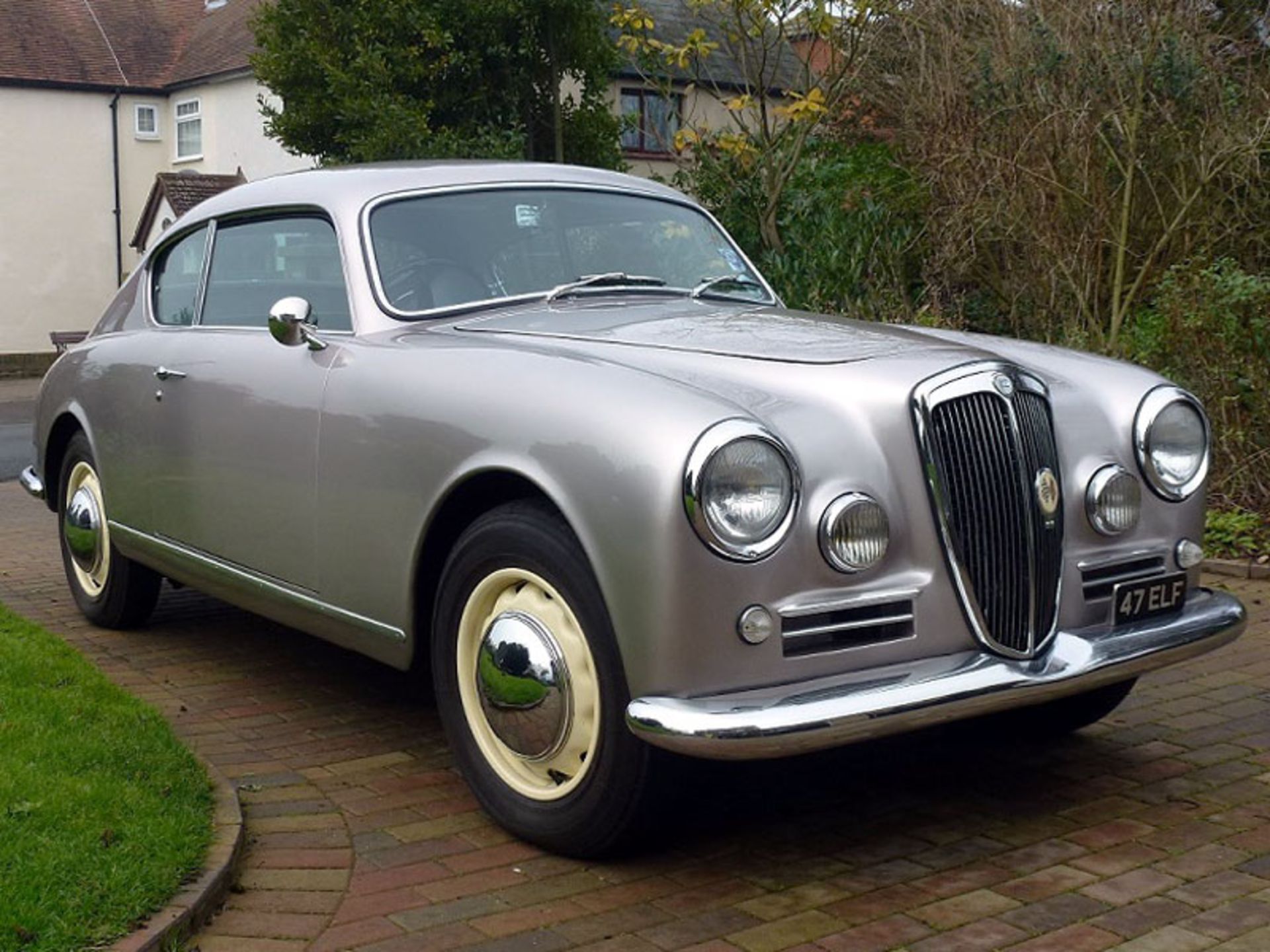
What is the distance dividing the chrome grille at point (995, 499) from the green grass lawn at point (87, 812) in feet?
6.30

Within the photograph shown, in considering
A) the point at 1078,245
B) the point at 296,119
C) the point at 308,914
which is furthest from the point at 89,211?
the point at 308,914

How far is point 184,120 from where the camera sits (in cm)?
3456

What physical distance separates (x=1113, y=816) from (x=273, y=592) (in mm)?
2538

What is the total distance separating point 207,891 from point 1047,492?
7.14ft

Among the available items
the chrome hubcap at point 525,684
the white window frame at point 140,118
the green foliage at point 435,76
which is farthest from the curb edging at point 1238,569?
the white window frame at point 140,118

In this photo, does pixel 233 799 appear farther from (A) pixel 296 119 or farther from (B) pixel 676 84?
(B) pixel 676 84

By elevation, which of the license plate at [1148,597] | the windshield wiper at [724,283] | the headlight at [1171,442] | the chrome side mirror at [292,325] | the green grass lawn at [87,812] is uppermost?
the windshield wiper at [724,283]

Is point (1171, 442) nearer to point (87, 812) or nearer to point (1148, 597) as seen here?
point (1148, 597)

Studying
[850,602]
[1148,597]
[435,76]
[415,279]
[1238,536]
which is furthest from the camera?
[435,76]

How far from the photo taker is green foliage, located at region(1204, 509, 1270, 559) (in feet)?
24.5

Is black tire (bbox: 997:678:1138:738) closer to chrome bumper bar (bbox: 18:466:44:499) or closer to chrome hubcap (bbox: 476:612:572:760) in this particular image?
chrome hubcap (bbox: 476:612:572:760)

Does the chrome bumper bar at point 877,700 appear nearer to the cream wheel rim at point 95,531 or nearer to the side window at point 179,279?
the side window at point 179,279

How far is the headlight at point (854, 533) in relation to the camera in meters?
3.53

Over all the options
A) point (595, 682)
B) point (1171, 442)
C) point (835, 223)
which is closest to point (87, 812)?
point (595, 682)
